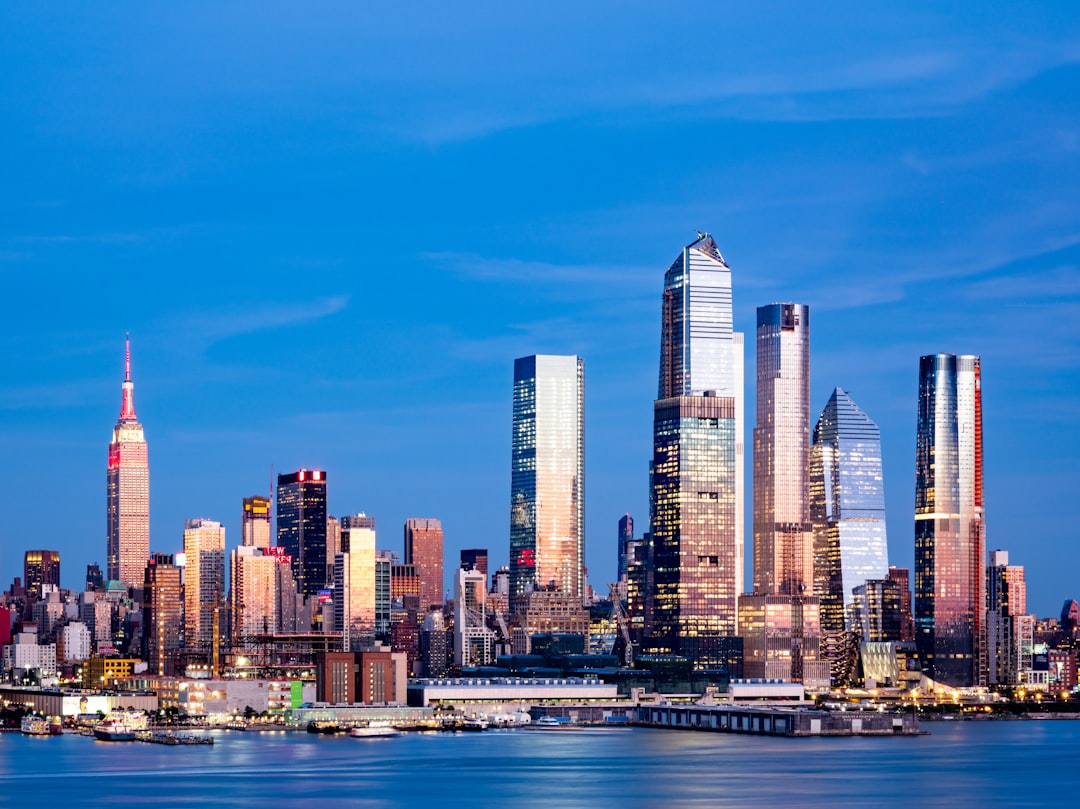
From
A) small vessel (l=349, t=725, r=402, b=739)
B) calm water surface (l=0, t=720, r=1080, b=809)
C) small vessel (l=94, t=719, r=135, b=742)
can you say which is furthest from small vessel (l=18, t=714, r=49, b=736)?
small vessel (l=349, t=725, r=402, b=739)

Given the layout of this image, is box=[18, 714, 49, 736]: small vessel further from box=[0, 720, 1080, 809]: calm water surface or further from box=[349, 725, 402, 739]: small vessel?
box=[349, 725, 402, 739]: small vessel

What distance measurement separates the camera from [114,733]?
172125 mm

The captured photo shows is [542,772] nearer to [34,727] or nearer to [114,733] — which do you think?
[114,733]

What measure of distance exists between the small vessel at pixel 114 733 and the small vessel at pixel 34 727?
6.17 meters

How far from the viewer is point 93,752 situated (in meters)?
154

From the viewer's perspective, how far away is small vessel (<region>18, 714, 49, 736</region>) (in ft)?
593

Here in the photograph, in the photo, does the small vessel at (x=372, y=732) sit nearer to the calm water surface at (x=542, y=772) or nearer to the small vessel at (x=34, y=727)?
the calm water surface at (x=542, y=772)

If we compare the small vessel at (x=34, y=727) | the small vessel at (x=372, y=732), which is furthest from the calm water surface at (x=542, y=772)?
the small vessel at (x=34, y=727)

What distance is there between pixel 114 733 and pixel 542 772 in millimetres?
52591

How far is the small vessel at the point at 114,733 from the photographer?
171 metres

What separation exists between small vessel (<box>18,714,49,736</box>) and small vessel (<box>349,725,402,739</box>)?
83.3 feet

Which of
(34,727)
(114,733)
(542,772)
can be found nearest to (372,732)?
(114,733)

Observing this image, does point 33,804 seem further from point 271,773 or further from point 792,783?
point 792,783

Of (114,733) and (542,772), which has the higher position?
(542,772)
